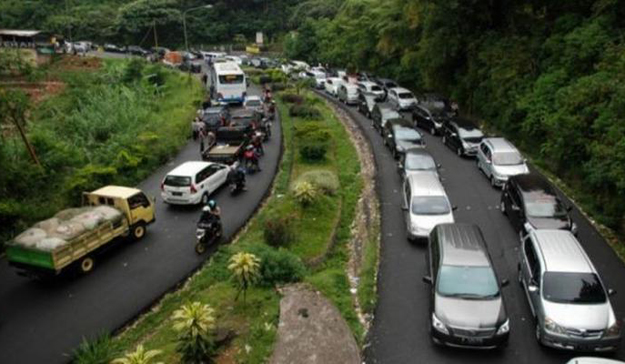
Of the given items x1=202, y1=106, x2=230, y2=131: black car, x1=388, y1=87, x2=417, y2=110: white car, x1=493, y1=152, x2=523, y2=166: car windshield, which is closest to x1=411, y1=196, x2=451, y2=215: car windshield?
x1=493, y1=152, x2=523, y2=166: car windshield

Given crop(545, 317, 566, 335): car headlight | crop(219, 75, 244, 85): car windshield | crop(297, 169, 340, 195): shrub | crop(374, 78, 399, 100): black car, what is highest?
crop(219, 75, 244, 85): car windshield

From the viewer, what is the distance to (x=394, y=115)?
3253cm

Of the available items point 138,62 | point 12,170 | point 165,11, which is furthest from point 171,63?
point 12,170

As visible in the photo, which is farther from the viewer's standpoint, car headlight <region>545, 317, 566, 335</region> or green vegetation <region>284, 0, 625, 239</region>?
green vegetation <region>284, 0, 625, 239</region>

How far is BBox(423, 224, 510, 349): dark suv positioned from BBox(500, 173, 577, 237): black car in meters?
3.56

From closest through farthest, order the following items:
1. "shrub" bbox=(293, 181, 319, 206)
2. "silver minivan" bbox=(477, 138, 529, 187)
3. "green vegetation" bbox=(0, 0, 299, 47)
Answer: "shrub" bbox=(293, 181, 319, 206), "silver minivan" bbox=(477, 138, 529, 187), "green vegetation" bbox=(0, 0, 299, 47)

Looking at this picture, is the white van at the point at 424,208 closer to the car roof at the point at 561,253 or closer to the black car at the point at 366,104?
the car roof at the point at 561,253

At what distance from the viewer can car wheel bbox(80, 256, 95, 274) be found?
52.0ft

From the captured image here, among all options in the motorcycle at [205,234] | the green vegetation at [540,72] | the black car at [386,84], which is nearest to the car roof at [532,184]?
the green vegetation at [540,72]

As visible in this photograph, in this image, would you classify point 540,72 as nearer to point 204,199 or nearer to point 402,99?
point 402,99

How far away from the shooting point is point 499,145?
77.4ft

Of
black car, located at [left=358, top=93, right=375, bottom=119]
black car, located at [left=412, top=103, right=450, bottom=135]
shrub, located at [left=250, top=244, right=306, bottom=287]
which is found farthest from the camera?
black car, located at [left=358, top=93, right=375, bottom=119]

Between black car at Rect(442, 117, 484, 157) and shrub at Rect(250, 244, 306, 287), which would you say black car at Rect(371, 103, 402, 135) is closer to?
black car at Rect(442, 117, 484, 157)

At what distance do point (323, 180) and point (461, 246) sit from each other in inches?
346
